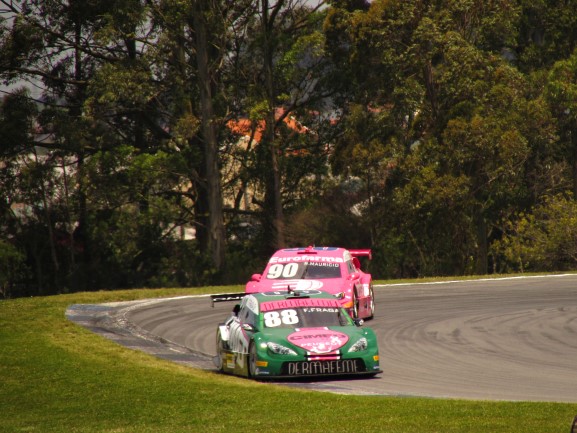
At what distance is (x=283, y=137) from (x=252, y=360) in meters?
38.4

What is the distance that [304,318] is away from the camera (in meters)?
20.6

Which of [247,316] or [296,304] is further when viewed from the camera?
[247,316]

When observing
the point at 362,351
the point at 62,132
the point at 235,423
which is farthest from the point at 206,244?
the point at 235,423

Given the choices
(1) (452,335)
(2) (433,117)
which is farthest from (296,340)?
(2) (433,117)

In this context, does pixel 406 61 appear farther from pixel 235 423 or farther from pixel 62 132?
pixel 235 423

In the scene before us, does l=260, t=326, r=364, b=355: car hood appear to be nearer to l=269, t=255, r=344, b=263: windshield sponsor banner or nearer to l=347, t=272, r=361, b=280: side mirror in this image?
l=347, t=272, r=361, b=280: side mirror

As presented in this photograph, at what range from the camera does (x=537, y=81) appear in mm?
56625

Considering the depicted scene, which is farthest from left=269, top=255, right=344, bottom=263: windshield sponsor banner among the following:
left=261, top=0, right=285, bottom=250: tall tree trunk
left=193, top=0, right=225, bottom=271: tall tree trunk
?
left=261, top=0, right=285, bottom=250: tall tree trunk

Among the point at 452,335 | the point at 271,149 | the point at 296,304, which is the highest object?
the point at 271,149

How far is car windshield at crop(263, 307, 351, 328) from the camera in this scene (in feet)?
67.1

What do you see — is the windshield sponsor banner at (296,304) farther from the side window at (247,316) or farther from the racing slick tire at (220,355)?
the racing slick tire at (220,355)

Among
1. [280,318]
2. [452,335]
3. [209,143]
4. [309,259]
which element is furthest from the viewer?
[209,143]

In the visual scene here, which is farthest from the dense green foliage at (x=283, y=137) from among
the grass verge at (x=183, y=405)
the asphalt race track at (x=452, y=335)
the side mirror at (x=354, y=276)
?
the grass verge at (x=183, y=405)

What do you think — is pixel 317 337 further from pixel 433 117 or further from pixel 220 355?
pixel 433 117
